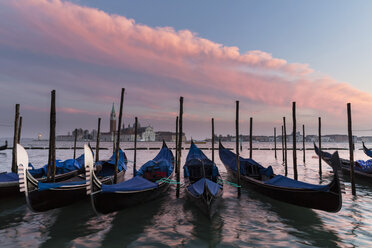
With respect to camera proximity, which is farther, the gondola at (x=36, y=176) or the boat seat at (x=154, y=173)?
the boat seat at (x=154, y=173)

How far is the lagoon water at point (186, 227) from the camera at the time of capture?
17.6ft

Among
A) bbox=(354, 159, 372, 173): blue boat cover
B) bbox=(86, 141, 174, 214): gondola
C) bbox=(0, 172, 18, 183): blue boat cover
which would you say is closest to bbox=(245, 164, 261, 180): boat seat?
bbox=(86, 141, 174, 214): gondola

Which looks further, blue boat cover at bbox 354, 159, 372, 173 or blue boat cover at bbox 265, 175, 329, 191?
blue boat cover at bbox 354, 159, 372, 173

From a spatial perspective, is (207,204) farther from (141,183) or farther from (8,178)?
(8,178)

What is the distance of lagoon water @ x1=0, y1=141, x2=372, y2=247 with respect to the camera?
536cm

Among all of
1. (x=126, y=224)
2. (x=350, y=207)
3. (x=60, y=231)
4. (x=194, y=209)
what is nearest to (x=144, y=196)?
(x=126, y=224)

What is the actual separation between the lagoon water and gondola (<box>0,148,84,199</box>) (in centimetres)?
39

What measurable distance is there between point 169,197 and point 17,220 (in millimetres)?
5496

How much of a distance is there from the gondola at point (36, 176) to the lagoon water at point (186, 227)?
39cm

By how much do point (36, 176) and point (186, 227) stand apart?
29.3 ft

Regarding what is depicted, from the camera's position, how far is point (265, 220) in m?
6.90

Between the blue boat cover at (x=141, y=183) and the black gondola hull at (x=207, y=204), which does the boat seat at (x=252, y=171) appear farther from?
the black gondola hull at (x=207, y=204)

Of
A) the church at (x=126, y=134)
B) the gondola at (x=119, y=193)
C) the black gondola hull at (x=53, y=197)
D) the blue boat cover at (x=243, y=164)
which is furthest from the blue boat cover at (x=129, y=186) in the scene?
the church at (x=126, y=134)

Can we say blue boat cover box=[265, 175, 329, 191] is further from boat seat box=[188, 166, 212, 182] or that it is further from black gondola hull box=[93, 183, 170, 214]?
black gondola hull box=[93, 183, 170, 214]
